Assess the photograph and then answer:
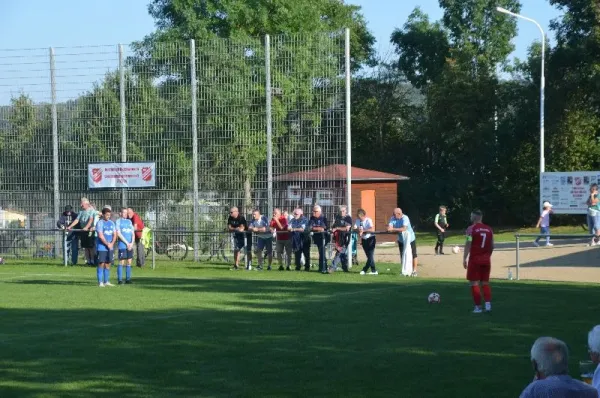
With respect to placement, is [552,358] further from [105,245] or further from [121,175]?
[121,175]

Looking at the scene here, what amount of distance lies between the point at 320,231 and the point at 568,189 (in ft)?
51.6

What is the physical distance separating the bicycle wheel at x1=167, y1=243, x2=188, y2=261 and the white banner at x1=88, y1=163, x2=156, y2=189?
7.77 ft

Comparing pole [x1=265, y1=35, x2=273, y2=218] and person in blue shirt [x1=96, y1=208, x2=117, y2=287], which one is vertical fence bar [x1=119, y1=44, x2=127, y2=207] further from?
person in blue shirt [x1=96, y1=208, x2=117, y2=287]

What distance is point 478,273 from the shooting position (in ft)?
57.6

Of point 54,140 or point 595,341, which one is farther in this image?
point 54,140

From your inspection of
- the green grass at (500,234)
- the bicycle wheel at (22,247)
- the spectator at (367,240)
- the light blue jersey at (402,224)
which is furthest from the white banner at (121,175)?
the green grass at (500,234)

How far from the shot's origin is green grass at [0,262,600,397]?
1072 centimetres

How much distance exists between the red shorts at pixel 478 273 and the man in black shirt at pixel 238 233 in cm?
1377

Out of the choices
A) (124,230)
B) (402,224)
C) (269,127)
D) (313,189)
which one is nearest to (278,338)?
(124,230)

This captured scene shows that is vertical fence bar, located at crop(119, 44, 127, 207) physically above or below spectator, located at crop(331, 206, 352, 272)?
above

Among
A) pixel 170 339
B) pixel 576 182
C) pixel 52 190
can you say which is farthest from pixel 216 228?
pixel 170 339

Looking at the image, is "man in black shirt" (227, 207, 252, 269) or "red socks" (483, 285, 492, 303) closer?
"red socks" (483, 285, 492, 303)

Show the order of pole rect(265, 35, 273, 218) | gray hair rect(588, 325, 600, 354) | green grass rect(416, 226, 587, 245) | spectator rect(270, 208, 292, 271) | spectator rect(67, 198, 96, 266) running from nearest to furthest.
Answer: gray hair rect(588, 325, 600, 354) → spectator rect(270, 208, 292, 271) → spectator rect(67, 198, 96, 266) → pole rect(265, 35, 273, 218) → green grass rect(416, 226, 587, 245)

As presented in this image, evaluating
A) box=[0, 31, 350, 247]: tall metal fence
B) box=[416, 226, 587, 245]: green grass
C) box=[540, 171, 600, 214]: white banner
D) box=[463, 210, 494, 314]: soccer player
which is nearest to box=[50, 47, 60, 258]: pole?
box=[0, 31, 350, 247]: tall metal fence
